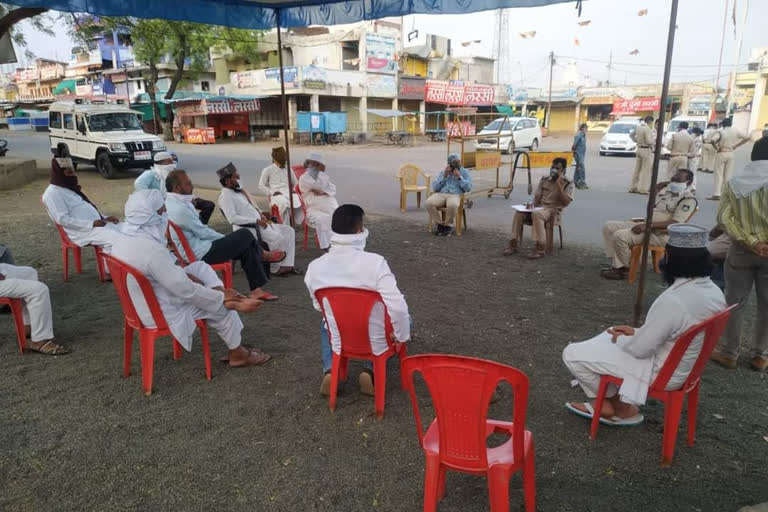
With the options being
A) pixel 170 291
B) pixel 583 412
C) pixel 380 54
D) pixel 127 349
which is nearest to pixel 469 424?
pixel 583 412

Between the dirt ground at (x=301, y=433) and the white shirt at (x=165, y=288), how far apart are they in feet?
1.61

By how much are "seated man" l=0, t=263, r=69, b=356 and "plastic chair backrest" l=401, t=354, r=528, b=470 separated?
324 cm

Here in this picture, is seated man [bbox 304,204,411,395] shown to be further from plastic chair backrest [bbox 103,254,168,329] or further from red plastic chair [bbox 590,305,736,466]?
red plastic chair [bbox 590,305,736,466]

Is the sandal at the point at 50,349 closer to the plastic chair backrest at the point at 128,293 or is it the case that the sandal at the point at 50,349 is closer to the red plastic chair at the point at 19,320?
the red plastic chair at the point at 19,320

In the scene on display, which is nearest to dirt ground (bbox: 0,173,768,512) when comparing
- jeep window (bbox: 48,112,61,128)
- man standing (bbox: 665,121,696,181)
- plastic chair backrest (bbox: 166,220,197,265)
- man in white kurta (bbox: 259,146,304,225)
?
plastic chair backrest (bbox: 166,220,197,265)

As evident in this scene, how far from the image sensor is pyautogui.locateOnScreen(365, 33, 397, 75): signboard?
104ft

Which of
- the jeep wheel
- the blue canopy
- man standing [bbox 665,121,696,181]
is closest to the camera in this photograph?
the blue canopy

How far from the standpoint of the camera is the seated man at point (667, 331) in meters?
2.42

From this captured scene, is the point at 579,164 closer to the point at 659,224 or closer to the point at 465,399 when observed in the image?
the point at 659,224

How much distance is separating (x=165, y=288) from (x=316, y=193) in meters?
3.98

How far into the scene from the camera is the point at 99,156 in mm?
15281

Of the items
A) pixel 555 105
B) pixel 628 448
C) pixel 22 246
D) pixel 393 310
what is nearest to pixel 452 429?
pixel 393 310

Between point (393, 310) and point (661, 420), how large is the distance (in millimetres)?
1757

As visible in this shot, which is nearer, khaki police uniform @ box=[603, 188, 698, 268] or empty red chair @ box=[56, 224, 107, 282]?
khaki police uniform @ box=[603, 188, 698, 268]
